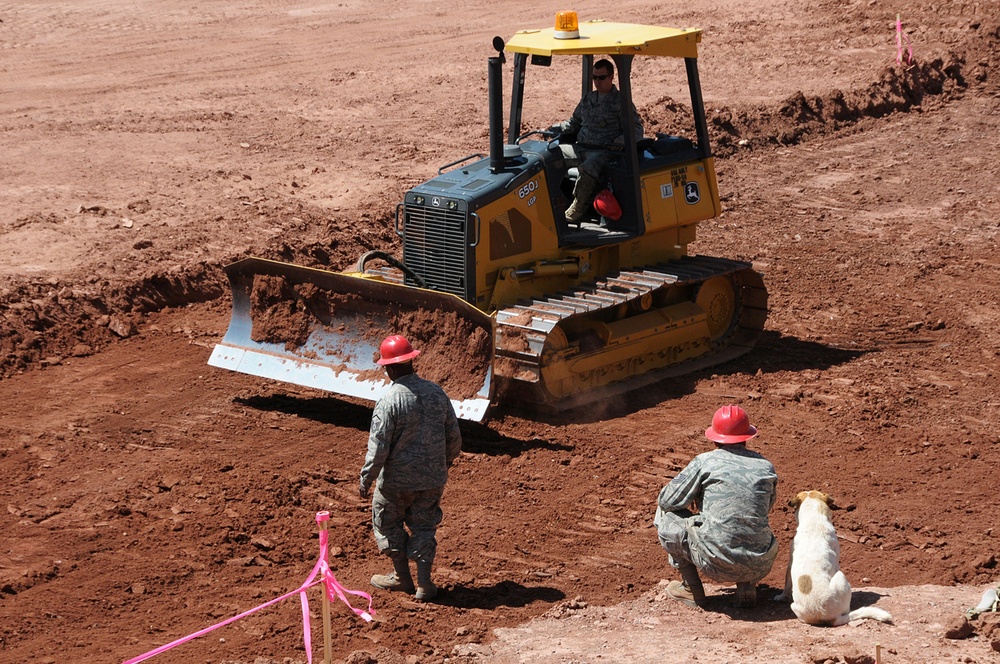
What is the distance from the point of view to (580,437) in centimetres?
1078

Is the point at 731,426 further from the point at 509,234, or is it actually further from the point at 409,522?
the point at 509,234

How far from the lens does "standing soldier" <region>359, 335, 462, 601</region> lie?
26.0 feet

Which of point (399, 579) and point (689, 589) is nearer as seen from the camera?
point (689, 589)

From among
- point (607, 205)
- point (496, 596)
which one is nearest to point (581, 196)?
point (607, 205)

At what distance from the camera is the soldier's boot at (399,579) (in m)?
8.18

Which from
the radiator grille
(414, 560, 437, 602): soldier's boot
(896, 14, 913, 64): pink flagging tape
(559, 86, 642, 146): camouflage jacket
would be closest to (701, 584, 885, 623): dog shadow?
(414, 560, 437, 602): soldier's boot

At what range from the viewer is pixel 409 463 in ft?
26.2

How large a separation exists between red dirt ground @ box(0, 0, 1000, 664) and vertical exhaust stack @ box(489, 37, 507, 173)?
7.24ft

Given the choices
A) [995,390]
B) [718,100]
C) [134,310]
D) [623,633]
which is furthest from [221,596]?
[718,100]

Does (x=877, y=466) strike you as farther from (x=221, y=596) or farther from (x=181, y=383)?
(x=181, y=383)

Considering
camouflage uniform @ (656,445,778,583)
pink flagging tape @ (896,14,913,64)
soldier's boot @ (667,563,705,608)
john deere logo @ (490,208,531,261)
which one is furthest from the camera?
pink flagging tape @ (896,14,913,64)

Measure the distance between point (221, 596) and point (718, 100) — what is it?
15.6m

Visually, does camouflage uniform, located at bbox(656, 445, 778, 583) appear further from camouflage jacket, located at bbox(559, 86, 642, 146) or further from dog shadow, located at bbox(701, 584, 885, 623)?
camouflage jacket, located at bbox(559, 86, 642, 146)

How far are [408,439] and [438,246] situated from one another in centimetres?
353
